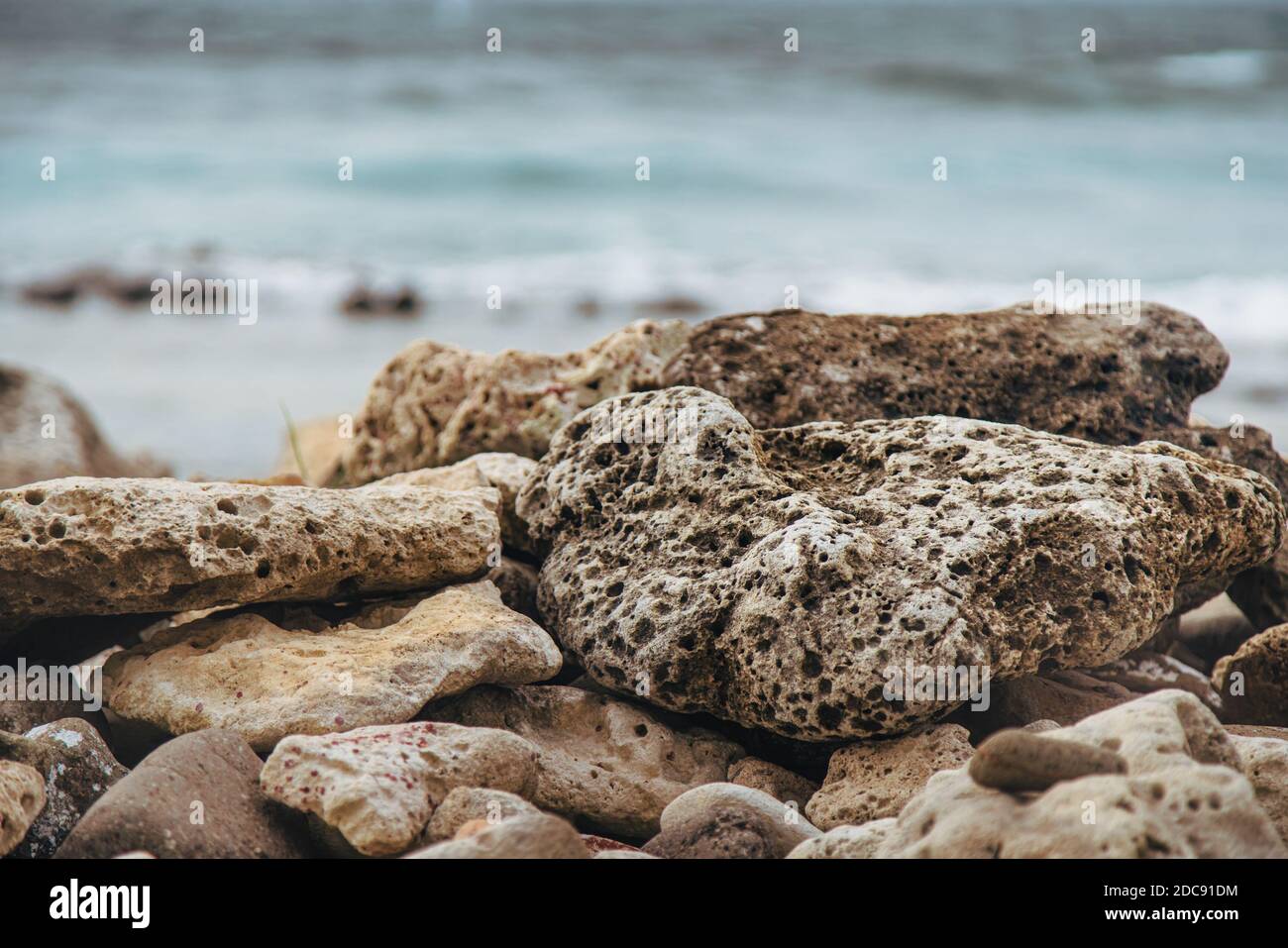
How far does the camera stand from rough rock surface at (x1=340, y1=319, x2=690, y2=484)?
5262 mm

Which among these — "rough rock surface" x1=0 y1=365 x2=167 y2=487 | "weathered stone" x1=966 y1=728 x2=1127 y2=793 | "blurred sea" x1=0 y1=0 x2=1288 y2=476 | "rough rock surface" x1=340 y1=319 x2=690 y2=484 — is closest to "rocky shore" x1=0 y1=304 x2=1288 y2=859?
"weathered stone" x1=966 y1=728 x2=1127 y2=793

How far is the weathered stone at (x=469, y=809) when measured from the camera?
3.08 meters

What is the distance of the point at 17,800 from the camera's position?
10.4 feet

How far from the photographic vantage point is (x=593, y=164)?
65.5 ft

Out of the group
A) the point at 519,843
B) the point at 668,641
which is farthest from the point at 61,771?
the point at 668,641

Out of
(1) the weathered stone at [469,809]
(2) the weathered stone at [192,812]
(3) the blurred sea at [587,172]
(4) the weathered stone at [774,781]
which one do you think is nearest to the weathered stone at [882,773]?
(4) the weathered stone at [774,781]

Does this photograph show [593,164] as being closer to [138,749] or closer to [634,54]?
[634,54]

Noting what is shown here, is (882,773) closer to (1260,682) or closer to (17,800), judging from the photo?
(1260,682)

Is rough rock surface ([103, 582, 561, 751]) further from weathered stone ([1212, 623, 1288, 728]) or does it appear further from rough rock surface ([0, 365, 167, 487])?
rough rock surface ([0, 365, 167, 487])

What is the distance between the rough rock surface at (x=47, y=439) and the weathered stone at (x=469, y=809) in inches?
239

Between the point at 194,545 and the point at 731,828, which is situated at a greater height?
the point at 194,545

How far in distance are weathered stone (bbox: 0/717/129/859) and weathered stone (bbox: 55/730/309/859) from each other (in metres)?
0.31

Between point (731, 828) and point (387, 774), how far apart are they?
852mm
